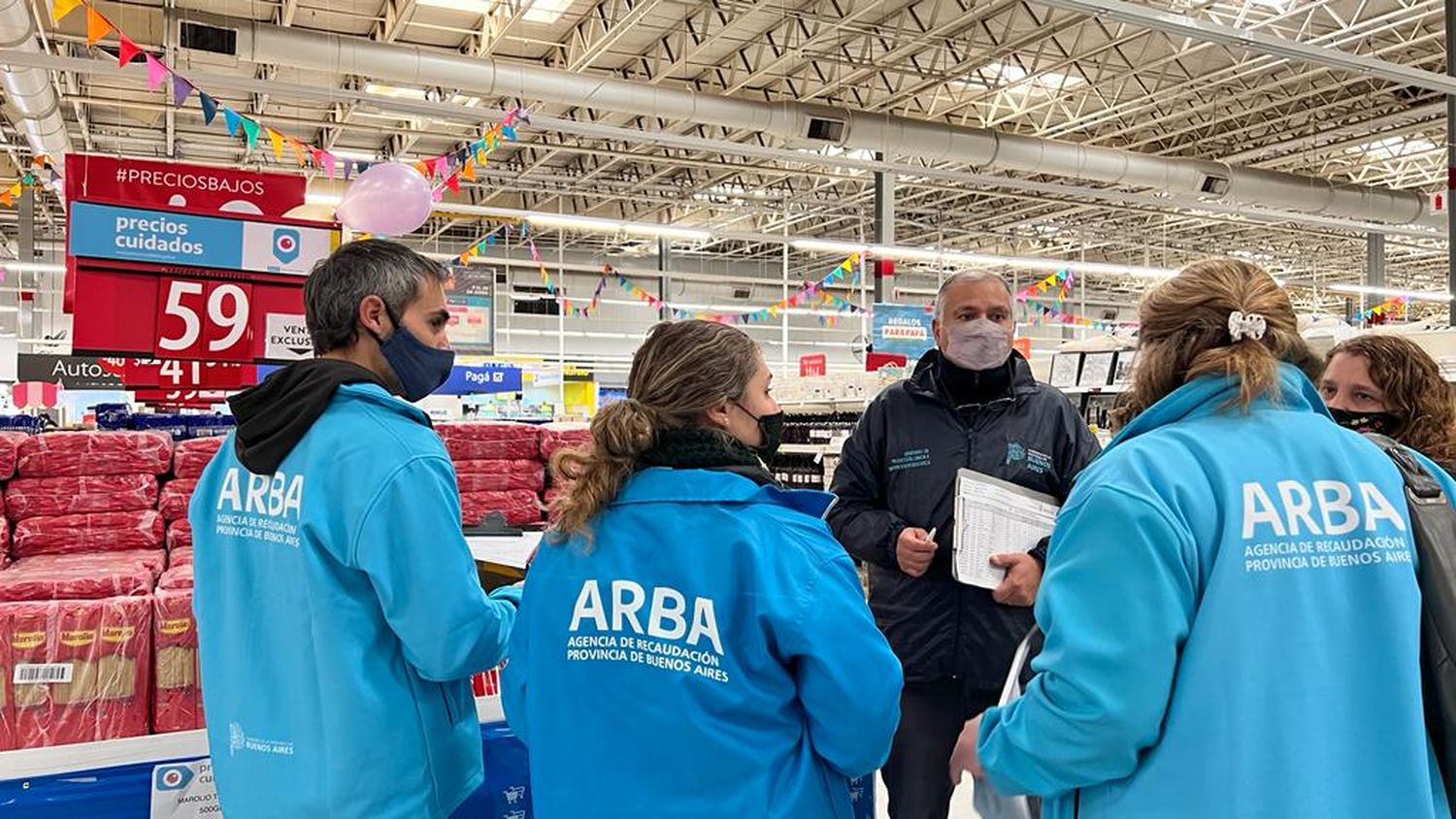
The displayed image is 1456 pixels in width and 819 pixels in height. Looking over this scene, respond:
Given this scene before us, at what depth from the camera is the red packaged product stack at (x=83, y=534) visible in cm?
387

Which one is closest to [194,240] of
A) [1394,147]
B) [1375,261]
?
[1394,147]

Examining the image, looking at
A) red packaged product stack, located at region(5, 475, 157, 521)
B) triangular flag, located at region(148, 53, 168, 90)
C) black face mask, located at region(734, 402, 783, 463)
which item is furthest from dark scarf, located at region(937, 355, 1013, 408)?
triangular flag, located at region(148, 53, 168, 90)

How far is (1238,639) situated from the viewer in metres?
1.32

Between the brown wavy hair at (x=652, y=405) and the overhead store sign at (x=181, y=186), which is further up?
the overhead store sign at (x=181, y=186)

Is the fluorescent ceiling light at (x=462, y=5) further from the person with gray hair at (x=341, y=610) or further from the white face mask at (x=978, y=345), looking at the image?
the person with gray hair at (x=341, y=610)

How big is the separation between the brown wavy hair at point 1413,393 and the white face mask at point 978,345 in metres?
0.66

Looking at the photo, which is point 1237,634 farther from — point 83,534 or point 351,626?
point 83,534

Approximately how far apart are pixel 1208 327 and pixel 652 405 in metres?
0.79

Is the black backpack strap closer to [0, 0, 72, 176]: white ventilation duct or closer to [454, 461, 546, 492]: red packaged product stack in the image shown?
[454, 461, 546, 492]: red packaged product stack

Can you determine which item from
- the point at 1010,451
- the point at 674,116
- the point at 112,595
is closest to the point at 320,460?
the point at 112,595

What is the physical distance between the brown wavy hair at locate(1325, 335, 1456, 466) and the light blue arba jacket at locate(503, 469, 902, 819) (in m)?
1.33

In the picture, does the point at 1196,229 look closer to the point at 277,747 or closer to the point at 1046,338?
the point at 1046,338

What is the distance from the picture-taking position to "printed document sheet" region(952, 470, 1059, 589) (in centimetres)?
205

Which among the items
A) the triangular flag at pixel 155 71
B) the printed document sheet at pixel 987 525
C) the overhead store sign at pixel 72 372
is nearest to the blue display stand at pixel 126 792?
the printed document sheet at pixel 987 525
